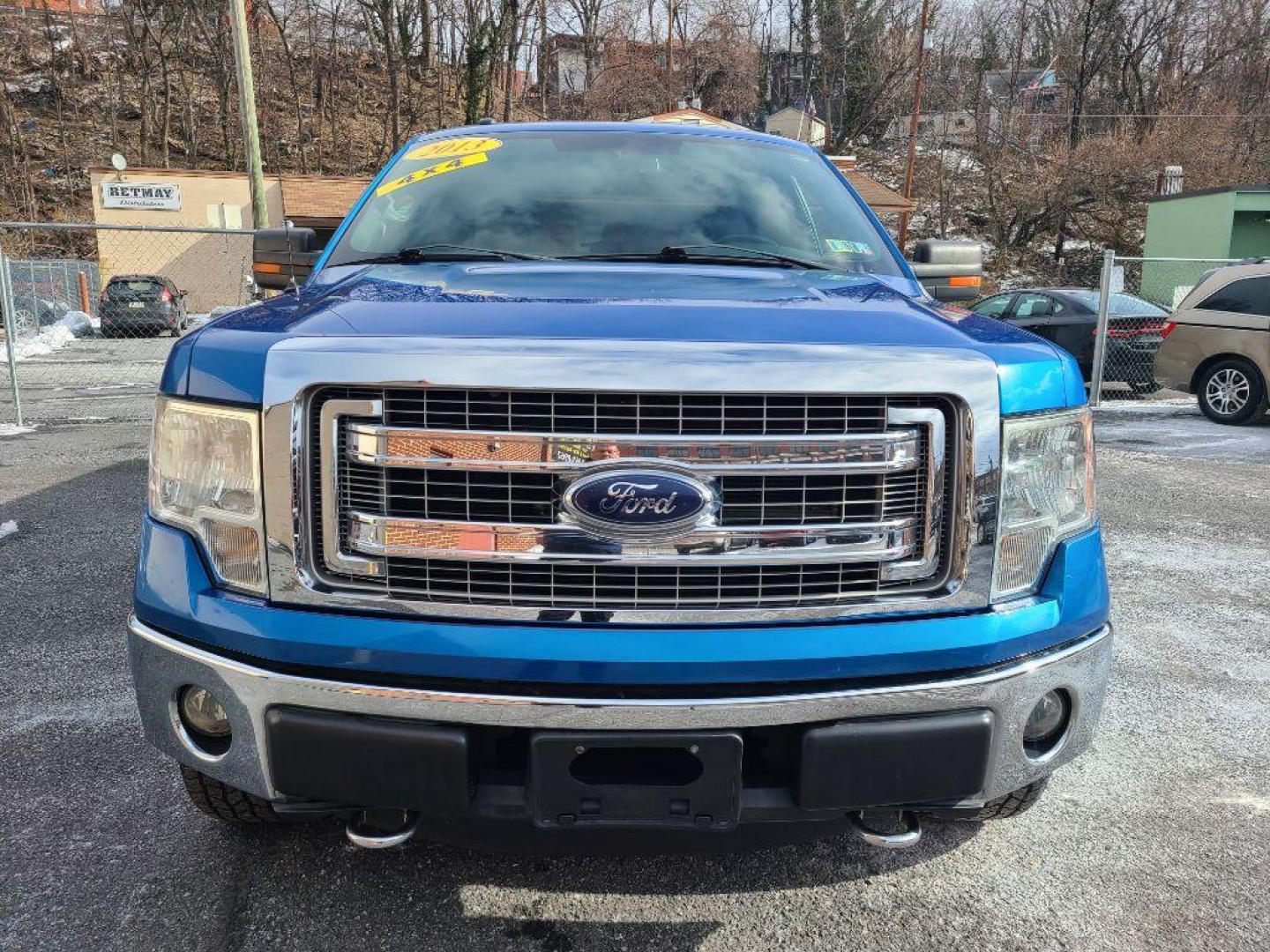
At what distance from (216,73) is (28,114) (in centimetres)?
798

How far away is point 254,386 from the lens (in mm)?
1769

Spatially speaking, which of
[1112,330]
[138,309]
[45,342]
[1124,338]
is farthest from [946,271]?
[138,309]

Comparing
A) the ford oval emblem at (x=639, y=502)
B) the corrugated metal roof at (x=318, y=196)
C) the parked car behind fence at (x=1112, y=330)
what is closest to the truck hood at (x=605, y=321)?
the ford oval emblem at (x=639, y=502)

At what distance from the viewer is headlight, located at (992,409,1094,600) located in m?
1.87

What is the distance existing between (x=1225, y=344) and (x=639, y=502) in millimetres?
10980

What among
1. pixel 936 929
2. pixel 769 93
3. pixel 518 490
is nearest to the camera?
pixel 518 490

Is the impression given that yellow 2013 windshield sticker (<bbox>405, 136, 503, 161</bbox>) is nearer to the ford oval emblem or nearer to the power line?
the ford oval emblem

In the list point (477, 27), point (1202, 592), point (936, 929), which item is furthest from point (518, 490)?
point (477, 27)

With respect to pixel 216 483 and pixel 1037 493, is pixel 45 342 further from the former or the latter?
pixel 1037 493

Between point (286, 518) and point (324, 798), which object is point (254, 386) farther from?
point (324, 798)

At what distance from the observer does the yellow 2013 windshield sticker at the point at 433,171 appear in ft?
10.8

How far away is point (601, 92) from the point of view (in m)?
43.4

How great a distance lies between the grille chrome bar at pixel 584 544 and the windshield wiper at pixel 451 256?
3.75 ft

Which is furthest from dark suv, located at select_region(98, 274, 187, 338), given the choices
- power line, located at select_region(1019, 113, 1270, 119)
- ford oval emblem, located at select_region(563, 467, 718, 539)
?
power line, located at select_region(1019, 113, 1270, 119)
